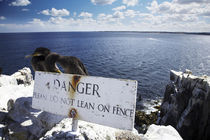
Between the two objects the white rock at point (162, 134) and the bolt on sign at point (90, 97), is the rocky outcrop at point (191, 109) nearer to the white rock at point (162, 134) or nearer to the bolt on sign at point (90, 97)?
the white rock at point (162, 134)

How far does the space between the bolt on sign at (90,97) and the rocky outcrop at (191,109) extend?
1456 centimetres

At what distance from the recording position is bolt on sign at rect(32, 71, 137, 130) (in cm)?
318

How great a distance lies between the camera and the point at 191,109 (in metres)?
15.1

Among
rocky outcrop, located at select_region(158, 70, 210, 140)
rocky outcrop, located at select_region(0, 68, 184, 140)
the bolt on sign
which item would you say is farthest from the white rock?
rocky outcrop, located at select_region(158, 70, 210, 140)

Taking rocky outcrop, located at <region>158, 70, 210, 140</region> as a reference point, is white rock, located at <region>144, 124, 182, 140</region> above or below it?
above

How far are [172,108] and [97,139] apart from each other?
17.1 metres

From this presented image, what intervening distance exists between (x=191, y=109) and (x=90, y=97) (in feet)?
51.9

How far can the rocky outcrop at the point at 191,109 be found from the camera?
46.4ft

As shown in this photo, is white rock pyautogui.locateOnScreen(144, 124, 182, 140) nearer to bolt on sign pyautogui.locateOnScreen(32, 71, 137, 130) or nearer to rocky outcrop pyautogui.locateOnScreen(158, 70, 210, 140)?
bolt on sign pyautogui.locateOnScreen(32, 71, 137, 130)

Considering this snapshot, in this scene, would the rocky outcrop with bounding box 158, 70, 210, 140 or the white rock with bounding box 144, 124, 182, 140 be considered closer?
the white rock with bounding box 144, 124, 182, 140

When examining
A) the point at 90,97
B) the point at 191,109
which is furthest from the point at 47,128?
the point at 191,109

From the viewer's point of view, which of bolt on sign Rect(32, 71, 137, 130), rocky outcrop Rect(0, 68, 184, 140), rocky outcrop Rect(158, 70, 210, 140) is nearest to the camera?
bolt on sign Rect(32, 71, 137, 130)

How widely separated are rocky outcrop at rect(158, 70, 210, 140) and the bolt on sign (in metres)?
14.6

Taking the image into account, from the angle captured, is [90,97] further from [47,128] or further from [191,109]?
[191,109]
